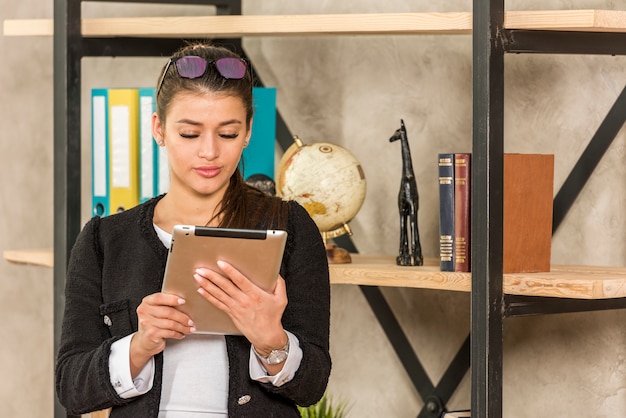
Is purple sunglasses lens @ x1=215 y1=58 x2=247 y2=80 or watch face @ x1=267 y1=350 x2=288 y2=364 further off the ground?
purple sunglasses lens @ x1=215 y1=58 x2=247 y2=80

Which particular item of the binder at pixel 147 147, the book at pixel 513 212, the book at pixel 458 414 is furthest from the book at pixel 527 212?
the binder at pixel 147 147

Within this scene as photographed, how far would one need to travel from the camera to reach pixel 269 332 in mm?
1109

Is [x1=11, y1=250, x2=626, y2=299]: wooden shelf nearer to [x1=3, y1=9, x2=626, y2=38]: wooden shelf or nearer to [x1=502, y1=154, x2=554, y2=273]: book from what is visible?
→ [x1=502, y1=154, x2=554, y2=273]: book

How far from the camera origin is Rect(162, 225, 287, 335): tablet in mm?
1056

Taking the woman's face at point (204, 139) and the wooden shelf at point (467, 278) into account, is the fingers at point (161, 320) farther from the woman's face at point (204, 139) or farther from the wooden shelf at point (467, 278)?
the wooden shelf at point (467, 278)

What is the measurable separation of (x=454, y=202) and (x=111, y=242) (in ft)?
2.19

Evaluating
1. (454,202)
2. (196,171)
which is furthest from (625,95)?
(196,171)

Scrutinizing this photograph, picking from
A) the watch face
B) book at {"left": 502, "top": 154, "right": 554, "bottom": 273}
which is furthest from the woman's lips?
book at {"left": 502, "top": 154, "right": 554, "bottom": 273}

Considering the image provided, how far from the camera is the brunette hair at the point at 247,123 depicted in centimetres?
121

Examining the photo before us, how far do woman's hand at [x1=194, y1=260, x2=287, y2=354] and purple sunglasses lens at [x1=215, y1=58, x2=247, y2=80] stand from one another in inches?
Result: 10.2

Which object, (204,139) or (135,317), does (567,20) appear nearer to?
(204,139)

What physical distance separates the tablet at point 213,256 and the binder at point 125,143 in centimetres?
90

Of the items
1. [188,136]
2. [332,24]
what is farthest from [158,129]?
[332,24]

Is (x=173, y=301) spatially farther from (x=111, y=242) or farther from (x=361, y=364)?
(x=361, y=364)
